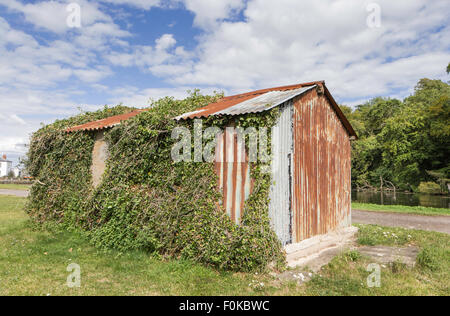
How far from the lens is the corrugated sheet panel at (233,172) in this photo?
586 cm

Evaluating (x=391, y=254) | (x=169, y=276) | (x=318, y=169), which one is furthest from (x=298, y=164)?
(x=169, y=276)

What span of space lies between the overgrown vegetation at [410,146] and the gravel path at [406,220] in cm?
1895

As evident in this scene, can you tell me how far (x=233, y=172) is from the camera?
6000 mm

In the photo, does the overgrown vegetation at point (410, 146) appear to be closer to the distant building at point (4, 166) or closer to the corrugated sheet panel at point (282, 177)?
the corrugated sheet panel at point (282, 177)

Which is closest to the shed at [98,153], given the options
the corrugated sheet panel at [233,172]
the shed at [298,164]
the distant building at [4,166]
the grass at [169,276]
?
the grass at [169,276]

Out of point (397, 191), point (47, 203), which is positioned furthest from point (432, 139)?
point (47, 203)

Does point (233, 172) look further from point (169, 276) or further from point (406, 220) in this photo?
point (406, 220)

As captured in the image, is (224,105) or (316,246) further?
(224,105)

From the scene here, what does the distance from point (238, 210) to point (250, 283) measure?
1.45 m

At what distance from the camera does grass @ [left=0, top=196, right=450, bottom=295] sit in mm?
4656

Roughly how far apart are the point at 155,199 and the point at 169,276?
1.96m

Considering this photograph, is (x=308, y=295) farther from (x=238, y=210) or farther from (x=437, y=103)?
(x=437, y=103)

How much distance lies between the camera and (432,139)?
1271 inches
